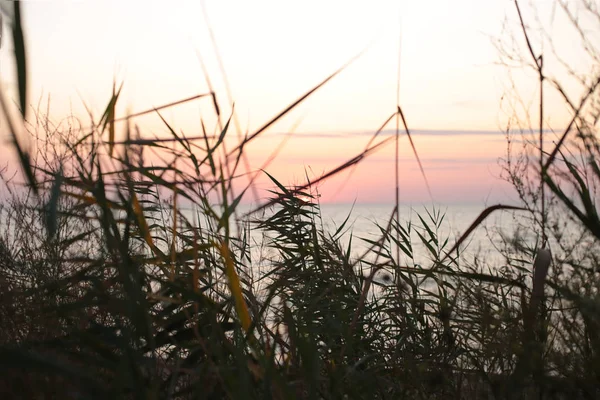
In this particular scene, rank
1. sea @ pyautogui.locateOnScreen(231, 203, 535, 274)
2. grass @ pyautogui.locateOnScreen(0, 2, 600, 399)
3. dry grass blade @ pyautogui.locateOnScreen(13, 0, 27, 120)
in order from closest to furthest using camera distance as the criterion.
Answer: dry grass blade @ pyautogui.locateOnScreen(13, 0, 27, 120) < grass @ pyautogui.locateOnScreen(0, 2, 600, 399) < sea @ pyautogui.locateOnScreen(231, 203, 535, 274)

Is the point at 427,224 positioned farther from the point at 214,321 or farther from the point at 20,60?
the point at 20,60

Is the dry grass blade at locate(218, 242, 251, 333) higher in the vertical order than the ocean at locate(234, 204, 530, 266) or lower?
lower

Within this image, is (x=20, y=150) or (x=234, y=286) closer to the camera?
(x=20, y=150)

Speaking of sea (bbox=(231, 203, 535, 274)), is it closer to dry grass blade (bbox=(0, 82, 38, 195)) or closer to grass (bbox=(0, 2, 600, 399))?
grass (bbox=(0, 2, 600, 399))

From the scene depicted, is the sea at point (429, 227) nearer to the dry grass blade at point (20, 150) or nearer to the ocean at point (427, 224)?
the ocean at point (427, 224)

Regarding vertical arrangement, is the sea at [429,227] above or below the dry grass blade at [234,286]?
above

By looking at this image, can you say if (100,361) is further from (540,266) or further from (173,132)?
(540,266)

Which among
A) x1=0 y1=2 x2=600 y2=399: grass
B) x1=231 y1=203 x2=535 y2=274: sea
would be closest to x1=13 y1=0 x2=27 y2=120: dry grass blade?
x1=0 y1=2 x2=600 y2=399: grass

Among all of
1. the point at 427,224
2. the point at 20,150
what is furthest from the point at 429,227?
the point at 20,150

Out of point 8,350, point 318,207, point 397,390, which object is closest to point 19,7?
point 8,350

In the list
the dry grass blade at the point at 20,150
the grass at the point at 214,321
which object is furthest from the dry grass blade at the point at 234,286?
the dry grass blade at the point at 20,150

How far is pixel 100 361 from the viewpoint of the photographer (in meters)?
1.41

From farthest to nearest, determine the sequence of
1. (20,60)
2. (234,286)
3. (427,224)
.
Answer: (427,224)
(234,286)
(20,60)

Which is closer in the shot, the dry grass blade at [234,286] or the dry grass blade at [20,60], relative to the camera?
the dry grass blade at [20,60]
